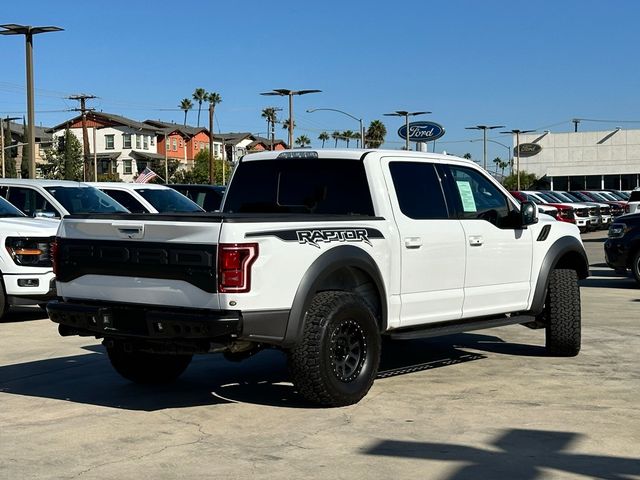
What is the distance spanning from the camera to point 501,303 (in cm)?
861

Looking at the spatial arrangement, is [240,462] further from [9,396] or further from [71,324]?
[9,396]

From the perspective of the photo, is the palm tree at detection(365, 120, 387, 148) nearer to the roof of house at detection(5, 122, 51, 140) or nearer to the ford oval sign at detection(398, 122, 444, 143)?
the roof of house at detection(5, 122, 51, 140)

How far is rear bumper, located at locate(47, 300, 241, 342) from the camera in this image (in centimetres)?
628

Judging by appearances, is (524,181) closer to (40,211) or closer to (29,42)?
(29,42)

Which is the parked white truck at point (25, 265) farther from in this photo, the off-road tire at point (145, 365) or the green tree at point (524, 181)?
the green tree at point (524, 181)

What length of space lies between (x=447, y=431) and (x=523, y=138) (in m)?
87.9

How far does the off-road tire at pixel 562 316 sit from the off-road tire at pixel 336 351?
2598 mm

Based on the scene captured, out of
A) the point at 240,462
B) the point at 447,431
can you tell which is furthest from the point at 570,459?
the point at 240,462

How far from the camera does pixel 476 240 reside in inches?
325

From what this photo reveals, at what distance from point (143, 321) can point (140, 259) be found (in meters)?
0.44

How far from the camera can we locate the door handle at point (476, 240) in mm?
8203

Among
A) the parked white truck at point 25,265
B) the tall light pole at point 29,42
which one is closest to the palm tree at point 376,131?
the tall light pole at point 29,42

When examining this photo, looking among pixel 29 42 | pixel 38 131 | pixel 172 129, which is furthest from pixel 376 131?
pixel 29 42

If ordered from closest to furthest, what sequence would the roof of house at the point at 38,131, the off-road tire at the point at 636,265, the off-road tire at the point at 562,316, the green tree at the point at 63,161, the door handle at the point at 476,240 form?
the door handle at the point at 476,240
the off-road tire at the point at 562,316
the off-road tire at the point at 636,265
the green tree at the point at 63,161
the roof of house at the point at 38,131
